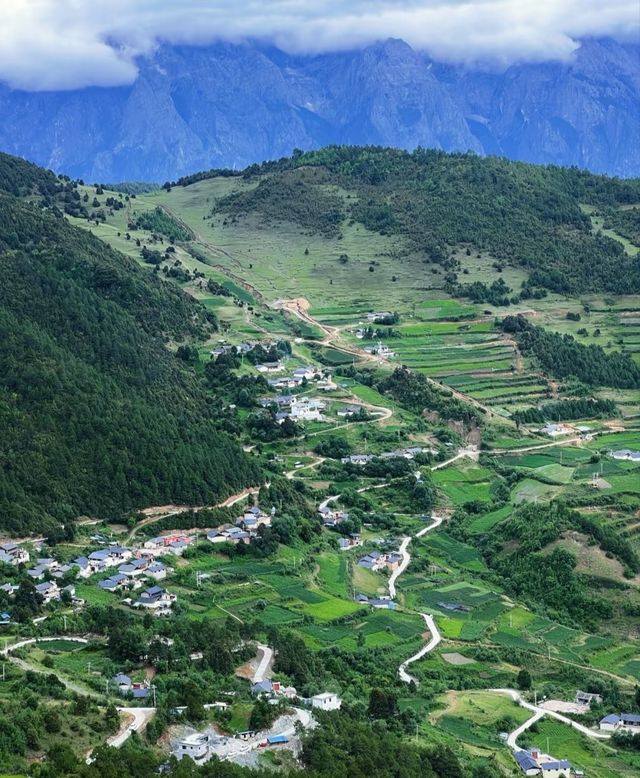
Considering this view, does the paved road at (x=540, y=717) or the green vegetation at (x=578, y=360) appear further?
the green vegetation at (x=578, y=360)

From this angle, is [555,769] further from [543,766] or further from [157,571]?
[157,571]

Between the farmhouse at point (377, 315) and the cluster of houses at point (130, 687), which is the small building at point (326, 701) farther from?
the farmhouse at point (377, 315)

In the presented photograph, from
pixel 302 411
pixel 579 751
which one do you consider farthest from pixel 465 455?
pixel 579 751

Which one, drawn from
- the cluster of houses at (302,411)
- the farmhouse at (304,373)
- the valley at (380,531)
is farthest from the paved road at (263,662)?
the farmhouse at (304,373)

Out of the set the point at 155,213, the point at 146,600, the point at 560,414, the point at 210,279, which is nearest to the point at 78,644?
the point at 146,600

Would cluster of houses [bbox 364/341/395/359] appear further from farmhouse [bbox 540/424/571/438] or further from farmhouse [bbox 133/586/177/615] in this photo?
farmhouse [bbox 133/586/177/615]

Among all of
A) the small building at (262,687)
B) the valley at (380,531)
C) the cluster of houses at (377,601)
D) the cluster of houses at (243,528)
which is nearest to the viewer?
A: the small building at (262,687)

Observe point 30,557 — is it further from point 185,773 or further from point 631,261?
point 631,261
